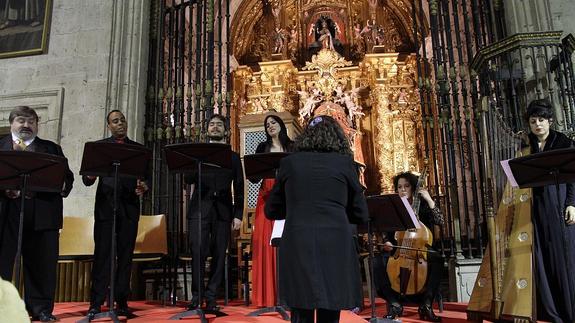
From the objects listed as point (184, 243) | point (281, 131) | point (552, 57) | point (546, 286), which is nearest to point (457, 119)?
point (552, 57)

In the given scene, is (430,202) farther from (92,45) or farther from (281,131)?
(92,45)

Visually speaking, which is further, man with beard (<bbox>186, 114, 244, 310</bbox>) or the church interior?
man with beard (<bbox>186, 114, 244, 310</bbox>)

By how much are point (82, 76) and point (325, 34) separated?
8125 millimetres

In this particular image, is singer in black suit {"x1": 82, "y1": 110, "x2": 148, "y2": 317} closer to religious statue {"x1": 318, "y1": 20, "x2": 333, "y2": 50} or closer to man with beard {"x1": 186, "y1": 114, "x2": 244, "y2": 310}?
man with beard {"x1": 186, "y1": 114, "x2": 244, "y2": 310}

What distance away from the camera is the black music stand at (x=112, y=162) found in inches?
165

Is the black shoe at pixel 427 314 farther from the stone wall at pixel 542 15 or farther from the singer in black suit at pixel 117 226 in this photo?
Result: the stone wall at pixel 542 15

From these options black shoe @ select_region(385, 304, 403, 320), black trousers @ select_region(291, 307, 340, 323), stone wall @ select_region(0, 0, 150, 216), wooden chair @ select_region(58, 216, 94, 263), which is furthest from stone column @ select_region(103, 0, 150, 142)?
black trousers @ select_region(291, 307, 340, 323)

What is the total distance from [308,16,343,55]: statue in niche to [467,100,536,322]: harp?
1024cm

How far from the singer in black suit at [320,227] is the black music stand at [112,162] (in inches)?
70.0

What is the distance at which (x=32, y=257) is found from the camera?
467 cm

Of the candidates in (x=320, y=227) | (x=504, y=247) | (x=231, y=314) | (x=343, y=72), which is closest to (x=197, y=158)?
(x=231, y=314)

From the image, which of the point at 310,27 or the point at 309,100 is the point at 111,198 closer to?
the point at 309,100

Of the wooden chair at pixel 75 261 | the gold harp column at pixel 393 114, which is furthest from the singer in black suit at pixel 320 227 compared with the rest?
the gold harp column at pixel 393 114

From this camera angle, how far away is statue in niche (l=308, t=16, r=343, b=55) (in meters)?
14.5
